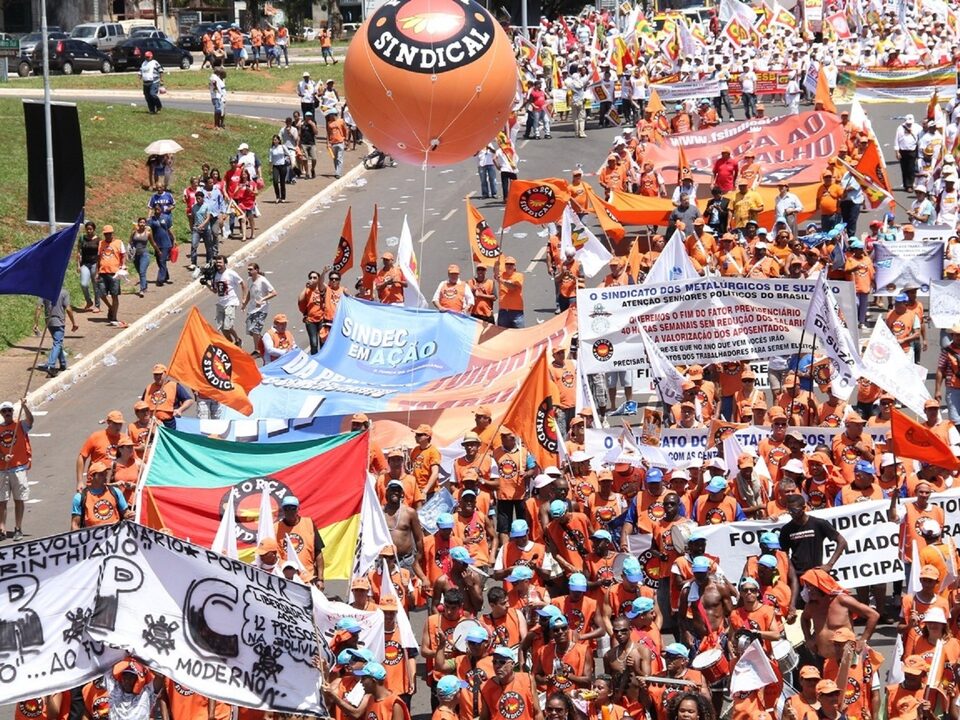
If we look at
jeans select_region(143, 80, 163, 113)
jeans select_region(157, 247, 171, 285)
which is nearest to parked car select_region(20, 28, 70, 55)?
jeans select_region(143, 80, 163, 113)

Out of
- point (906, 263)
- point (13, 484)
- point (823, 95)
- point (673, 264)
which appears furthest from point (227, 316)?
point (823, 95)

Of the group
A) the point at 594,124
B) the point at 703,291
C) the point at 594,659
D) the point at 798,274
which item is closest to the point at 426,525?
the point at 594,659

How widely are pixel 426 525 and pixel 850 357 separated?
4491 mm

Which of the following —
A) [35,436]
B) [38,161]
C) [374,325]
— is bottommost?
Answer: [35,436]

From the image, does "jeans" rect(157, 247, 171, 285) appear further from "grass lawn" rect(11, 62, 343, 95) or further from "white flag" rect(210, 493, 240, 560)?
"grass lawn" rect(11, 62, 343, 95)

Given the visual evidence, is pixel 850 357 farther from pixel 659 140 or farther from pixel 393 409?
pixel 659 140

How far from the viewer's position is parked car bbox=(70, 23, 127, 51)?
55.4m

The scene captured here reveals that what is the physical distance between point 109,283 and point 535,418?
11.3 metres

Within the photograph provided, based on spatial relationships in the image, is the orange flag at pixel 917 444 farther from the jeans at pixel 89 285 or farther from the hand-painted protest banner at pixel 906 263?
the jeans at pixel 89 285

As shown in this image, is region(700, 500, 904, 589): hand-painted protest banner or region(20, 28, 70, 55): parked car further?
region(20, 28, 70, 55): parked car

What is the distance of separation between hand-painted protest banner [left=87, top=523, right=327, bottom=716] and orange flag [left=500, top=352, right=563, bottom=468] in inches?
241

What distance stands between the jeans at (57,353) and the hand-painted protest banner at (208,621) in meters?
13.6

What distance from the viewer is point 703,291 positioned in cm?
1834

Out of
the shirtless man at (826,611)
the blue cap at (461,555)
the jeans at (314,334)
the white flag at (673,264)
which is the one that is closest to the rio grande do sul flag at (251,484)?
the blue cap at (461,555)
